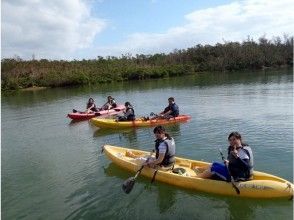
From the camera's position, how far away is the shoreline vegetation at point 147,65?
56188 millimetres

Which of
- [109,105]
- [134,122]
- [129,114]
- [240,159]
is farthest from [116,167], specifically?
[109,105]

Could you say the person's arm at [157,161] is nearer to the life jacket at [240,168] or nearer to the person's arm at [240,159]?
the life jacket at [240,168]

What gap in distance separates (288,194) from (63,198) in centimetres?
Answer: 554

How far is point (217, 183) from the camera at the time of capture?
9.40m

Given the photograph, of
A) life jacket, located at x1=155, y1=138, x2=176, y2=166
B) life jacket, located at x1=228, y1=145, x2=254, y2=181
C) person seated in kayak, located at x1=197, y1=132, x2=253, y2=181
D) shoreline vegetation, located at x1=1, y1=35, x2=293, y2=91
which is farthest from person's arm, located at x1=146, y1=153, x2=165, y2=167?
shoreline vegetation, located at x1=1, y1=35, x2=293, y2=91

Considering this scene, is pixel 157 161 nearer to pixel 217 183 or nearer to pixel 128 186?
pixel 128 186

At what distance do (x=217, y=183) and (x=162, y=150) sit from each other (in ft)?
5.81

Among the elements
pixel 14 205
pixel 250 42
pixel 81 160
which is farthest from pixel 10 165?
pixel 250 42

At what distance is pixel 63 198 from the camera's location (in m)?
9.96

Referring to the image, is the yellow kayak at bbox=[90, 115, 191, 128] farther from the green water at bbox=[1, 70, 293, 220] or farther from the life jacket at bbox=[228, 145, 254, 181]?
the life jacket at bbox=[228, 145, 254, 181]

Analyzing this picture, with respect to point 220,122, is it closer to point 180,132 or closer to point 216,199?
point 180,132

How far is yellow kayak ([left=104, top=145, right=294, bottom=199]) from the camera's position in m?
8.90

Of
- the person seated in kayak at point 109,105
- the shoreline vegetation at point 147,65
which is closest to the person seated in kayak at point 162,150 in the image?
the person seated in kayak at point 109,105

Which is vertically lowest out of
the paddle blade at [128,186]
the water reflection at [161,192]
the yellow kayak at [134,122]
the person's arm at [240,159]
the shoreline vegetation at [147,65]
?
the water reflection at [161,192]
